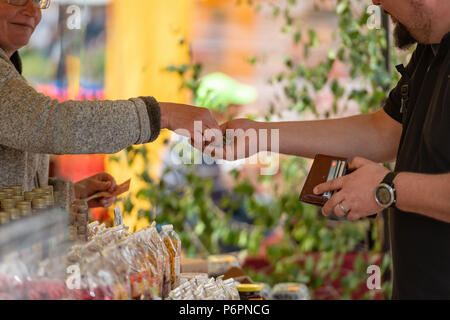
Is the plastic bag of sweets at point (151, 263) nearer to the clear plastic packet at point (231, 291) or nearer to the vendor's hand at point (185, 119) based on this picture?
the clear plastic packet at point (231, 291)

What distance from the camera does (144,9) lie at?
353cm

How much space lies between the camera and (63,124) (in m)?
1.14

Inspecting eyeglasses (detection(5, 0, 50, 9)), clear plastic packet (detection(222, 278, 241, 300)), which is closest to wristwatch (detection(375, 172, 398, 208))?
clear plastic packet (detection(222, 278, 241, 300))

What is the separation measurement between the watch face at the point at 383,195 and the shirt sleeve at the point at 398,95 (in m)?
0.42

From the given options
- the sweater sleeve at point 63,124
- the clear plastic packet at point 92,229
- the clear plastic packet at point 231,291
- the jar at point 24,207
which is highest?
the sweater sleeve at point 63,124

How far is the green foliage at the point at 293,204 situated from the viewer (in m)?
2.98

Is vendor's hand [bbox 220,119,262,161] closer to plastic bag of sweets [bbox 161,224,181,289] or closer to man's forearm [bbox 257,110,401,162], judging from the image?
man's forearm [bbox 257,110,401,162]

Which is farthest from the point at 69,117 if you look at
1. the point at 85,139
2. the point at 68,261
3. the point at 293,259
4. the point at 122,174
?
the point at 293,259

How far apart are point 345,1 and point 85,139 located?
2.20 m

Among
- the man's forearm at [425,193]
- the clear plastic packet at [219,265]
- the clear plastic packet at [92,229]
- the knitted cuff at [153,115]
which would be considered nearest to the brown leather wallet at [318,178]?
the man's forearm at [425,193]

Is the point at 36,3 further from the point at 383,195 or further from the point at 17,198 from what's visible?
the point at 383,195

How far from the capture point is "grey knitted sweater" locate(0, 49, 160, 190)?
3.75 ft

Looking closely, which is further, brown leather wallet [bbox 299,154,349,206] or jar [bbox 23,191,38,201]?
brown leather wallet [bbox 299,154,349,206]

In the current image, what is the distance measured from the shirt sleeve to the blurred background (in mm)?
1060
